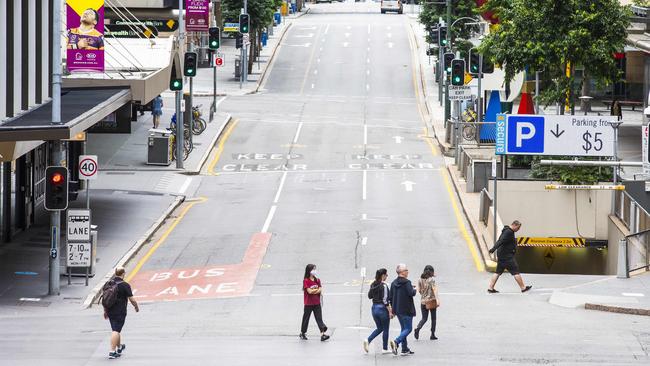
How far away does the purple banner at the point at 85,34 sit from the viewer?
1247 inches

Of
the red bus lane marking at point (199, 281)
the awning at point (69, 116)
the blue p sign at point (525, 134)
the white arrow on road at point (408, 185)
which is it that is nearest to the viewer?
the awning at point (69, 116)

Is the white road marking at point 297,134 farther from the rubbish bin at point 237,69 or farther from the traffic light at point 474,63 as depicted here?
the rubbish bin at point 237,69

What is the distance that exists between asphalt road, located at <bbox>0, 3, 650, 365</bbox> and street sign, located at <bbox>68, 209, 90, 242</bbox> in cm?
200

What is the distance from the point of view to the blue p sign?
39906 millimetres

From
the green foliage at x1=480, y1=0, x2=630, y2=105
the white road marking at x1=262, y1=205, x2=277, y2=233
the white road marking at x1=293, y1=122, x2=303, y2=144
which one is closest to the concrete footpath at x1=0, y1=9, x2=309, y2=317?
the white road marking at x1=262, y1=205, x2=277, y2=233

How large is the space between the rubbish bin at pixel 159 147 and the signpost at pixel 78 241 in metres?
19.6

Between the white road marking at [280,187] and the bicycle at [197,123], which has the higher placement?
the bicycle at [197,123]

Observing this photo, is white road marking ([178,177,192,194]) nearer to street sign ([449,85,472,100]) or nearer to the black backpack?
street sign ([449,85,472,100])

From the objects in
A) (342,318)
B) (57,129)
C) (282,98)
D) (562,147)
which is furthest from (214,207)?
(282,98)

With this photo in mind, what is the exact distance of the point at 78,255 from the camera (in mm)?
30500

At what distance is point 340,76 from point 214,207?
139ft

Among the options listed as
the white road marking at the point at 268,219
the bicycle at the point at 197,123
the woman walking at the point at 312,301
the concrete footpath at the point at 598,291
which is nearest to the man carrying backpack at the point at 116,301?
the woman walking at the point at 312,301

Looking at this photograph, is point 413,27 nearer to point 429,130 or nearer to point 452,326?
point 429,130

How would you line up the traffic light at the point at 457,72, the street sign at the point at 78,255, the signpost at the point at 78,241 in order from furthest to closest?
1. the traffic light at the point at 457,72
2. the street sign at the point at 78,255
3. the signpost at the point at 78,241
